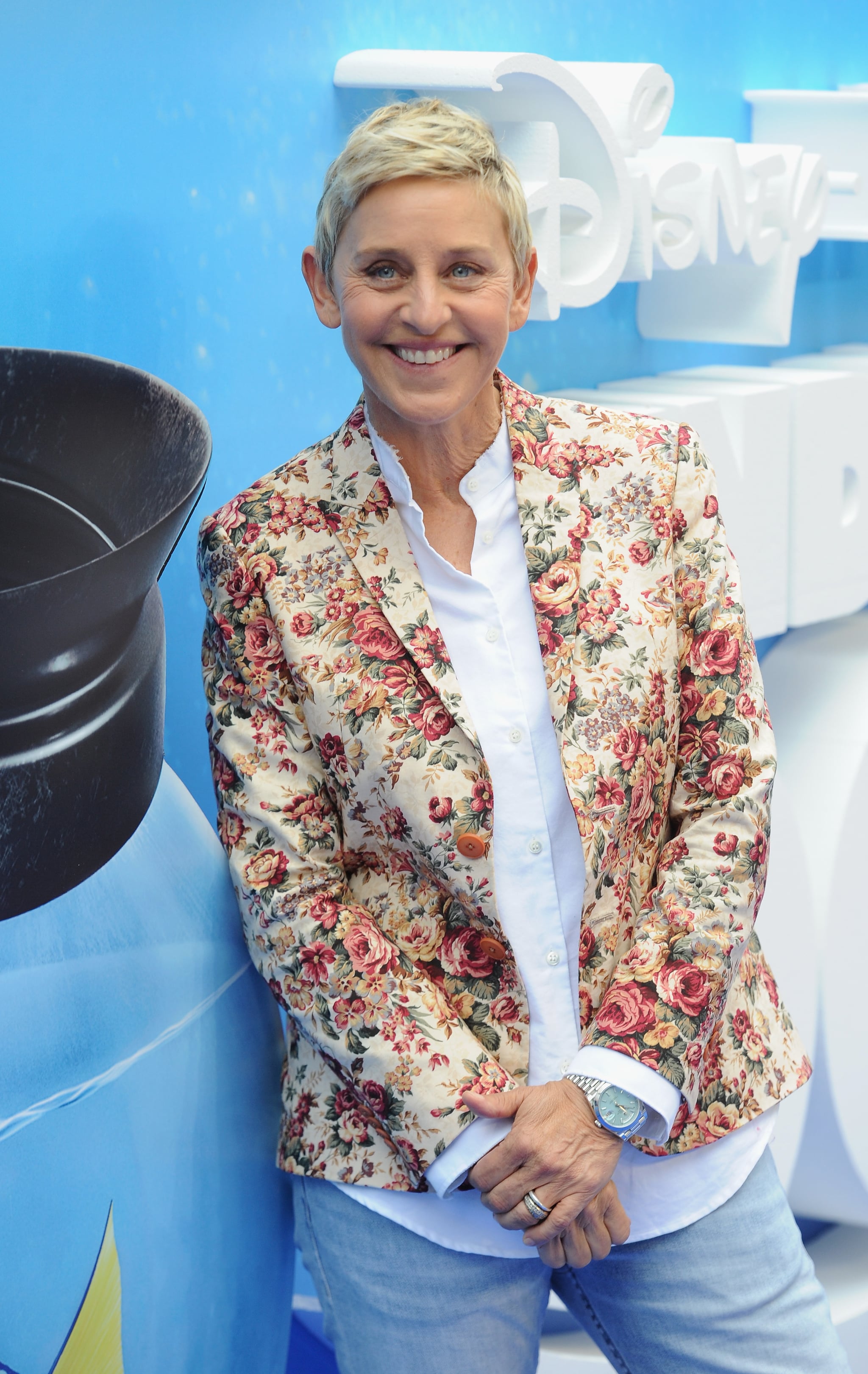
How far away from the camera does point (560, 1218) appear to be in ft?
4.13

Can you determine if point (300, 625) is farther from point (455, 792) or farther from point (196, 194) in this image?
point (196, 194)

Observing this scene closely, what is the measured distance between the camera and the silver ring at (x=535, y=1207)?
4.13ft

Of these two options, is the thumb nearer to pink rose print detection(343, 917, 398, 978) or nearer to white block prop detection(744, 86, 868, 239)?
pink rose print detection(343, 917, 398, 978)

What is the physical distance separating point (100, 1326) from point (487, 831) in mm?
510

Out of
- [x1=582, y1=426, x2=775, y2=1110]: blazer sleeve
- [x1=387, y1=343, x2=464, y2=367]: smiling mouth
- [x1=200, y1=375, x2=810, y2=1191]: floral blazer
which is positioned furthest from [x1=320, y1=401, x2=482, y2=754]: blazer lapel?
[x1=582, y1=426, x2=775, y2=1110]: blazer sleeve

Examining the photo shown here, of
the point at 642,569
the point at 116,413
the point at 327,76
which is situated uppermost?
the point at 327,76

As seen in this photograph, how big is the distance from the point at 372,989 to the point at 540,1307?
0.38 metres

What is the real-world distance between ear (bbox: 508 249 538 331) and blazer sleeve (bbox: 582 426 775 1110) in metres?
0.19

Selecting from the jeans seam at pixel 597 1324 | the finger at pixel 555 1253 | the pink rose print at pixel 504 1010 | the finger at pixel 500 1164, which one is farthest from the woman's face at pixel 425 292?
the jeans seam at pixel 597 1324

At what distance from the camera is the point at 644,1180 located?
4.43 ft

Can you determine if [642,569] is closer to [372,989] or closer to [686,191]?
[372,989]

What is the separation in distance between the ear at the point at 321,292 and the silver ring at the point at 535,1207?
81 cm

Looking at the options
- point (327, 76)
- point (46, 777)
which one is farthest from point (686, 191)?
point (46, 777)

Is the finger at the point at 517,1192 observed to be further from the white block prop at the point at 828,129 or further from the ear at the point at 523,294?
the white block prop at the point at 828,129
